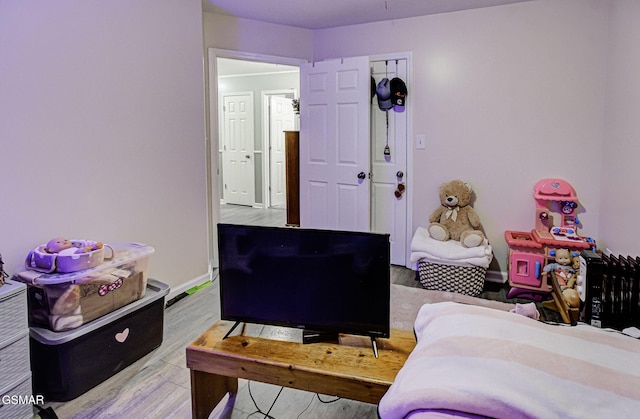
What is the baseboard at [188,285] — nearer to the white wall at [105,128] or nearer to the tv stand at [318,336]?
the white wall at [105,128]

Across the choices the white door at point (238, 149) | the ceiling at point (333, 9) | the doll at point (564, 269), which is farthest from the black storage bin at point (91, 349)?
the white door at point (238, 149)

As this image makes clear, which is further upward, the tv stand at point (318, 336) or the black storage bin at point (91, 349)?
the tv stand at point (318, 336)

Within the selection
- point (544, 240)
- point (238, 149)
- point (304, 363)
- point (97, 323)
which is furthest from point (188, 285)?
point (238, 149)

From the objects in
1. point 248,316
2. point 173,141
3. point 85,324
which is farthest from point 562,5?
point 85,324

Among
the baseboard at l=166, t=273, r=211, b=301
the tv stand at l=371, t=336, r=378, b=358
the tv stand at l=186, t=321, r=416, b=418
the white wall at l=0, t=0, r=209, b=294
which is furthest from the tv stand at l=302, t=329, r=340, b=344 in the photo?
the baseboard at l=166, t=273, r=211, b=301

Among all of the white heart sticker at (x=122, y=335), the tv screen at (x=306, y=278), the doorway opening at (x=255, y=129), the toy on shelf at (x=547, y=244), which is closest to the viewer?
the tv screen at (x=306, y=278)

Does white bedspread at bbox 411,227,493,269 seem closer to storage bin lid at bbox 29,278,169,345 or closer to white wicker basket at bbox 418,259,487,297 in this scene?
white wicker basket at bbox 418,259,487,297

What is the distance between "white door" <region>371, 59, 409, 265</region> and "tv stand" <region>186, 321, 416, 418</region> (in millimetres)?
2482

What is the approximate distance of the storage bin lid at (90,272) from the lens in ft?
6.50

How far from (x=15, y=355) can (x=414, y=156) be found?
3.24 m

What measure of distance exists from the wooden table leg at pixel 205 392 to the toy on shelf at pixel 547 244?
2.44m

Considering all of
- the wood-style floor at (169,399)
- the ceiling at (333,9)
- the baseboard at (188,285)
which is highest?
the ceiling at (333,9)

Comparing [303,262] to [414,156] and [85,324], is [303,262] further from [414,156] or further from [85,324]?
[414,156]

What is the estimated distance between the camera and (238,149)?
759 cm
